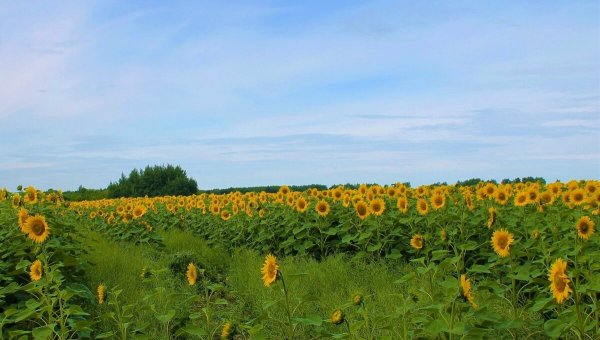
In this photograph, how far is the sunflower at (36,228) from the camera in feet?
19.6

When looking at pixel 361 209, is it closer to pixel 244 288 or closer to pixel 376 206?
pixel 376 206

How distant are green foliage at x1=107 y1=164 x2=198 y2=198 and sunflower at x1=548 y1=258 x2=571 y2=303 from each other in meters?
27.5

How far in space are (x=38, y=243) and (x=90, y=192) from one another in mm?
32146

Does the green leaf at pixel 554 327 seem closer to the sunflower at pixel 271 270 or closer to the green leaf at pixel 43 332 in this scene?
the sunflower at pixel 271 270

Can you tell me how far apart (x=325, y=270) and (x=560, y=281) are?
14.2ft

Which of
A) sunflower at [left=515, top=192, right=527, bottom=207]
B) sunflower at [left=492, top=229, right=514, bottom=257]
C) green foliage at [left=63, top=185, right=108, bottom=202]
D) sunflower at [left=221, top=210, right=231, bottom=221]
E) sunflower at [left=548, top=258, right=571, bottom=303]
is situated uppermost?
green foliage at [left=63, top=185, right=108, bottom=202]

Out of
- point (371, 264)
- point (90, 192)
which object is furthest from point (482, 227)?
point (90, 192)

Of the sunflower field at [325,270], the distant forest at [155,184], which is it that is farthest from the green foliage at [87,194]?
the sunflower field at [325,270]

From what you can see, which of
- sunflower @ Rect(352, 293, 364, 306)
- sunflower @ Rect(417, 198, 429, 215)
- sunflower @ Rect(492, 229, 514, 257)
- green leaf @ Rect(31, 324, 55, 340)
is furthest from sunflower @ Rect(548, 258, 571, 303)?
sunflower @ Rect(417, 198, 429, 215)

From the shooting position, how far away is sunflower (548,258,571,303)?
3703 millimetres

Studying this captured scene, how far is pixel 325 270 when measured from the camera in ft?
25.9

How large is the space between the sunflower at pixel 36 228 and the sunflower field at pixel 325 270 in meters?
0.01

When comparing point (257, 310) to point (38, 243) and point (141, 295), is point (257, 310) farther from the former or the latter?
point (38, 243)

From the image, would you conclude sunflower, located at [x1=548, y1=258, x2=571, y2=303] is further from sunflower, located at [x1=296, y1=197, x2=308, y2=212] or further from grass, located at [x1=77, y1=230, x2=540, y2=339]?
sunflower, located at [x1=296, y1=197, x2=308, y2=212]
